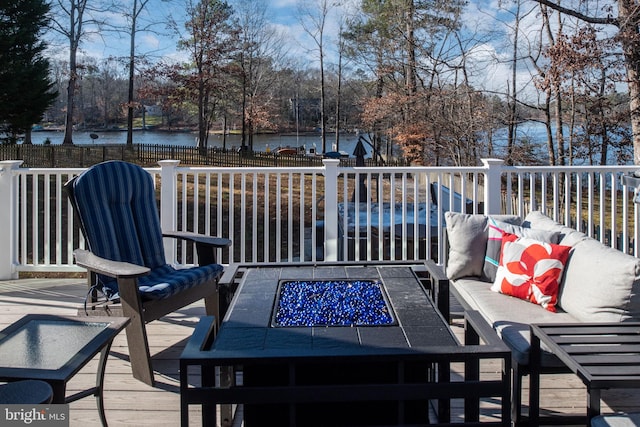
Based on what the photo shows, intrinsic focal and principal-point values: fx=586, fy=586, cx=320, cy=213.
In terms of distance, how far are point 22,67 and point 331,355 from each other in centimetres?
2406

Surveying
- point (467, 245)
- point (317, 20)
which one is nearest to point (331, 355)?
point (467, 245)

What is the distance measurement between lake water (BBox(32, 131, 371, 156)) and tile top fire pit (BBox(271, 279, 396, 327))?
78.4 ft

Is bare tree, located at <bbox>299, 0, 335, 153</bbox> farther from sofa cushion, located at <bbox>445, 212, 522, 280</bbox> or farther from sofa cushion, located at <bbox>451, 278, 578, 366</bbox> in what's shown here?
sofa cushion, located at <bbox>451, 278, 578, 366</bbox>

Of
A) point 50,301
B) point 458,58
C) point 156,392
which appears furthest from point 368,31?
point 156,392

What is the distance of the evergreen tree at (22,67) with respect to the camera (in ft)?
71.6

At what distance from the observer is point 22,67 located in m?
22.2

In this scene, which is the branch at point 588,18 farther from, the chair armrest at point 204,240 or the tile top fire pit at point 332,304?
the tile top fire pit at point 332,304

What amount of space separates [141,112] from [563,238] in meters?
25.9

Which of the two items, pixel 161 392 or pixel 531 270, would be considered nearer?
pixel 161 392

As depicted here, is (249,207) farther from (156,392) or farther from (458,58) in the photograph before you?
(156,392)

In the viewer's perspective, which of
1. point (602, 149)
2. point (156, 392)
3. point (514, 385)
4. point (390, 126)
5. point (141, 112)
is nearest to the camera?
point (514, 385)

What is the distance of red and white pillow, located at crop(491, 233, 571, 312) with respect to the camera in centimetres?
298

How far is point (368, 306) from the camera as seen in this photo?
2.50m

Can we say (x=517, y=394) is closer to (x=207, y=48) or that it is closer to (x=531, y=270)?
(x=531, y=270)
